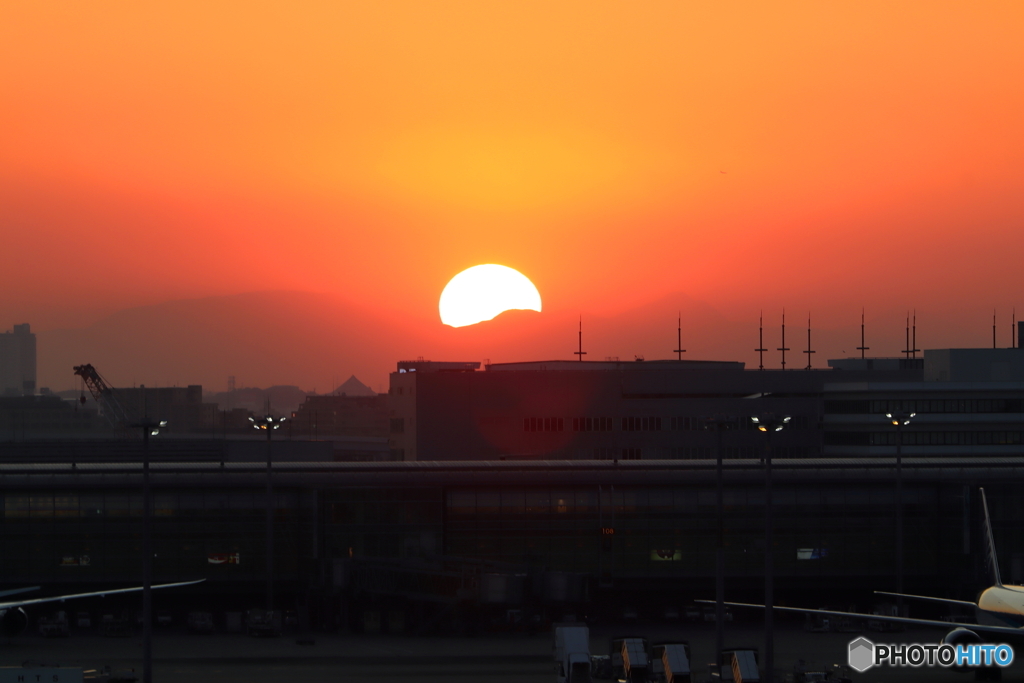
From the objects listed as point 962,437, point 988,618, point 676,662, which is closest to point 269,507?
point 676,662

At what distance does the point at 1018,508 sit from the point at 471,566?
136ft

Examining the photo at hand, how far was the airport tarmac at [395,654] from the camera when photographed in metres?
59.8

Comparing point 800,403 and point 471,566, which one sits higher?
point 800,403

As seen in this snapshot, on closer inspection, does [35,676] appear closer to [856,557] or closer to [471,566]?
[471,566]

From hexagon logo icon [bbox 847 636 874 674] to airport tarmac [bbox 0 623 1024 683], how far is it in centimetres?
65

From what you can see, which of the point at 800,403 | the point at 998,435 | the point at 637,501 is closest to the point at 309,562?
the point at 637,501

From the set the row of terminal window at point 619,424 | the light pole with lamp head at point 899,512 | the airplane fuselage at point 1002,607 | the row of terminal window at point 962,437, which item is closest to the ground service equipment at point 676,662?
the airplane fuselage at point 1002,607

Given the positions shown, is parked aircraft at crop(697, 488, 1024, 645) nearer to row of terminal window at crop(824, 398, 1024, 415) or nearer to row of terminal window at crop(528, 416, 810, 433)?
row of terminal window at crop(528, 416, 810, 433)

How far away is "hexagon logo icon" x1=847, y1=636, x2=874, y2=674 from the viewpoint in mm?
61750

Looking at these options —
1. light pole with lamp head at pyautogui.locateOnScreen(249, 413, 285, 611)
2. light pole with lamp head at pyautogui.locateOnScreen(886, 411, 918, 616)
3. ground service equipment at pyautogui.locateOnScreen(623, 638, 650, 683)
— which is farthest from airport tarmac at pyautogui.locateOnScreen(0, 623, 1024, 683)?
light pole with lamp head at pyautogui.locateOnScreen(886, 411, 918, 616)

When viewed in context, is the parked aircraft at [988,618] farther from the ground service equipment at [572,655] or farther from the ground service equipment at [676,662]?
the ground service equipment at [572,655]

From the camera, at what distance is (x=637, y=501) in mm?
86562

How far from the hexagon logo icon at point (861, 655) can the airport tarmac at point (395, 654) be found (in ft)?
2.13

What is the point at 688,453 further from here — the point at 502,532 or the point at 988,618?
the point at 988,618
